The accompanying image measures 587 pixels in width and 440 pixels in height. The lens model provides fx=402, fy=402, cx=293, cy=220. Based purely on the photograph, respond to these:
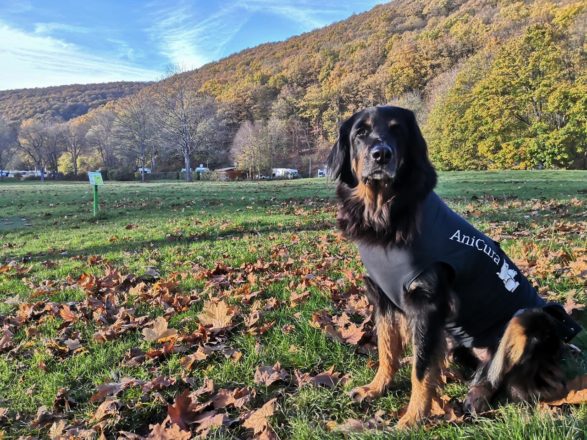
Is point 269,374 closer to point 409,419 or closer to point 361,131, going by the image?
point 409,419

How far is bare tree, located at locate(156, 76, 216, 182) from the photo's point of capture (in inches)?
2517

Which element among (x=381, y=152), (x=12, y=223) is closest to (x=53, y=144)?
(x=12, y=223)

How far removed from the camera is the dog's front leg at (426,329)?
2402 millimetres

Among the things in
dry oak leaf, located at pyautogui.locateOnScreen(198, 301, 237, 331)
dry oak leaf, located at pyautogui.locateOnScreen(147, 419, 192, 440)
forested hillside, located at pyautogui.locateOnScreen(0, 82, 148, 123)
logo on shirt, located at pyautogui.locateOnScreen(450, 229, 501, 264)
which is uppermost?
forested hillside, located at pyautogui.locateOnScreen(0, 82, 148, 123)

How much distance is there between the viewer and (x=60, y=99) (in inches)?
6048

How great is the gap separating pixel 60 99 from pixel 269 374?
595 ft

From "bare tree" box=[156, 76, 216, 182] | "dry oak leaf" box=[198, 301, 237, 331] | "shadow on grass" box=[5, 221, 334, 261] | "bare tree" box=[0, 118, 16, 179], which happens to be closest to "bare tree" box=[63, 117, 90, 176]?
"bare tree" box=[0, 118, 16, 179]

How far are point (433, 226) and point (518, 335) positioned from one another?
2.60 feet

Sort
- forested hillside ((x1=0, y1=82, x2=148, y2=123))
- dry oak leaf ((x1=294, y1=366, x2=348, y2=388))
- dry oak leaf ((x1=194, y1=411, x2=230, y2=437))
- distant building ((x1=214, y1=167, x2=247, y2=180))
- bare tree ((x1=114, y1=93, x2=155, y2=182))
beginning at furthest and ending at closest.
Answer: forested hillside ((x1=0, y1=82, x2=148, y2=123))
bare tree ((x1=114, y1=93, x2=155, y2=182))
distant building ((x1=214, y1=167, x2=247, y2=180))
dry oak leaf ((x1=294, y1=366, x2=348, y2=388))
dry oak leaf ((x1=194, y1=411, x2=230, y2=437))

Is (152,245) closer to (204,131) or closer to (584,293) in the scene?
(584,293)

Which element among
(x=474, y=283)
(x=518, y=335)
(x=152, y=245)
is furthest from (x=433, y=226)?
(x=152, y=245)

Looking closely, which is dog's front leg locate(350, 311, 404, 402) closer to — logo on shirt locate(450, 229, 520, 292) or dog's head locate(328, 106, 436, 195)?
logo on shirt locate(450, 229, 520, 292)

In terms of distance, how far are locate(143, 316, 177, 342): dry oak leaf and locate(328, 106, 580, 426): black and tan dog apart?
1728 mm

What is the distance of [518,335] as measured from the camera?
236cm
